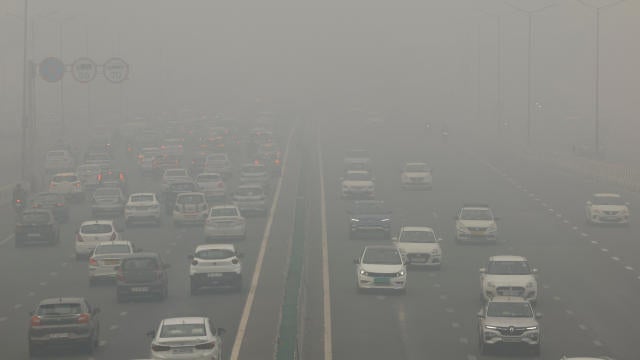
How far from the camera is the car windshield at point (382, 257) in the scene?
40219 mm

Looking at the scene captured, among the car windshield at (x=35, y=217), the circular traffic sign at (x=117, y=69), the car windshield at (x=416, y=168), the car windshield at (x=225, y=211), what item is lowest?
the car windshield at (x=35, y=217)

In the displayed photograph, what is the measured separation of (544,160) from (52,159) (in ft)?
117

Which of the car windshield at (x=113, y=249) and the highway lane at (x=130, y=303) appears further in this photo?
the car windshield at (x=113, y=249)

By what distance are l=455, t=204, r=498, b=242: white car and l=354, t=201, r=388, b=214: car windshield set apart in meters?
3.62

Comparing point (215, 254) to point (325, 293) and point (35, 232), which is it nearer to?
point (325, 293)

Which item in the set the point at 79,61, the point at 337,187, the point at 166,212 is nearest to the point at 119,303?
the point at 166,212

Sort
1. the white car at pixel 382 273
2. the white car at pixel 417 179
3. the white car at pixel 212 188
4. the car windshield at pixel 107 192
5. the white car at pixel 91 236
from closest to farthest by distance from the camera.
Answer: the white car at pixel 382 273 → the white car at pixel 91 236 → the car windshield at pixel 107 192 → the white car at pixel 212 188 → the white car at pixel 417 179

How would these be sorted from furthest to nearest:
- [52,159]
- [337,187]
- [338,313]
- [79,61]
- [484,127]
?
1. [484,127]
2. [52,159]
3. [337,187]
4. [79,61]
5. [338,313]

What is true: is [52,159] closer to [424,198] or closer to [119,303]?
[424,198]

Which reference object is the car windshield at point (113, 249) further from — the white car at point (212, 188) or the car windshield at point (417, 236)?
the white car at point (212, 188)

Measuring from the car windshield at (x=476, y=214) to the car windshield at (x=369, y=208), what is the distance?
3.55m

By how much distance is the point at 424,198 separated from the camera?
73.1 m

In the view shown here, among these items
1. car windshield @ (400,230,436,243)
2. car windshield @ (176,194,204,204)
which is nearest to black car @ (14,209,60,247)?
car windshield @ (176,194,204,204)

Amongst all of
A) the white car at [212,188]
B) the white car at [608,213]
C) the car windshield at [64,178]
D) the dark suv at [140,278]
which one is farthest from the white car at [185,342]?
the car windshield at [64,178]
